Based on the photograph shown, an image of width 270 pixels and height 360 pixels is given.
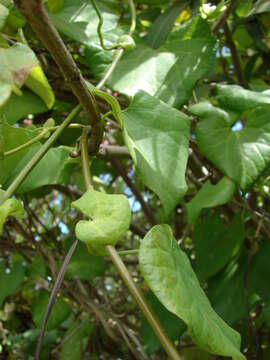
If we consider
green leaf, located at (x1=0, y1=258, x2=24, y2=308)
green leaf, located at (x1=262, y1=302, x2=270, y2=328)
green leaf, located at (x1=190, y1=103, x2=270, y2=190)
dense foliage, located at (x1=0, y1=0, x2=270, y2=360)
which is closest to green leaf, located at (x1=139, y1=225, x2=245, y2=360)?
dense foliage, located at (x1=0, y1=0, x2=270, y2=360)

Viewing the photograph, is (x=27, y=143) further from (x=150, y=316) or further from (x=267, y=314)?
(x=267, y=314)

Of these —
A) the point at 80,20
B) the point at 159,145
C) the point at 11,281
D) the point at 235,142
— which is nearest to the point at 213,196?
the point at 235,142

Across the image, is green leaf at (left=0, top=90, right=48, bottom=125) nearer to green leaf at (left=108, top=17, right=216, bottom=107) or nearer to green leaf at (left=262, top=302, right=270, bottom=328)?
green leaf at (left=108, top=17, right=216, bottom=107)

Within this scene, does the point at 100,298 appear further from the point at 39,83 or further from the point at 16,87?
the point at 16,87

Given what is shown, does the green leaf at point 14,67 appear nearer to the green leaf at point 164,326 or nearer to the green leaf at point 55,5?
the green leaf at point 55,5

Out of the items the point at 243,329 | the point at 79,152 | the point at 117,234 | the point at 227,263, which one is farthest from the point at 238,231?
the point at 117,234
